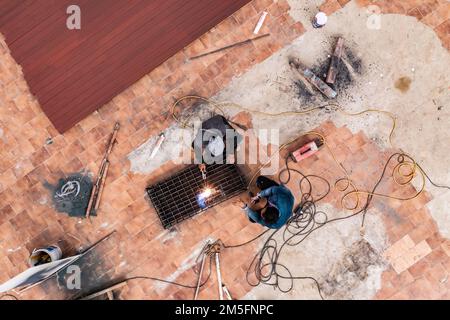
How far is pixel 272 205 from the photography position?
5621 millimetres

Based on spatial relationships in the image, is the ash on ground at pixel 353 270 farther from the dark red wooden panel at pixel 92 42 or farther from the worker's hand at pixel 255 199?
the dark red wooden panel at pixel 92 42

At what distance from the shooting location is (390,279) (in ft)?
20.5

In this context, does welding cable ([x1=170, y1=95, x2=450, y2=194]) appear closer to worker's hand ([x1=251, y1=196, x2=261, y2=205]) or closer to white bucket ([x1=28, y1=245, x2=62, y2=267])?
worker's hand ([x1=251, y1=196, x2=261, y2=205])

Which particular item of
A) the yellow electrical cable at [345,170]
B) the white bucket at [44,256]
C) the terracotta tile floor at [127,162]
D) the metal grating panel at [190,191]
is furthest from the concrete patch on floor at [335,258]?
the white bucket at [44,256]

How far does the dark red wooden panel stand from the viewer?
5.81 m

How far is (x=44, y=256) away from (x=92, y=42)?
138 inches

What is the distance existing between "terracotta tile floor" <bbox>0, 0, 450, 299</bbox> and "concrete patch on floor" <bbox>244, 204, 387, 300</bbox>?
1.96ft

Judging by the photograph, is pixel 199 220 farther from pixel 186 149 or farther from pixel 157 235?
pixel 186 149

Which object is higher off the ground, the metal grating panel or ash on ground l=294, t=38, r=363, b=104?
ash on ground l=294, t=38, r=363, b=104

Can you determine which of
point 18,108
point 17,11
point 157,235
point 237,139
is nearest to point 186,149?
point 237,139

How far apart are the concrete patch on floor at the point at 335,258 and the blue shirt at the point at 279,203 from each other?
2.19ft

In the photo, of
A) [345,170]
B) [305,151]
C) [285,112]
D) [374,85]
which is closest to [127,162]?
[285,112]

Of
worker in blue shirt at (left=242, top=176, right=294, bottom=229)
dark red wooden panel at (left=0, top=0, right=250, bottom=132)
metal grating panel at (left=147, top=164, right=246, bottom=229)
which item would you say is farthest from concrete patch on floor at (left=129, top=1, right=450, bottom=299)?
dark red wooden panel at (left=0, top=0, right=250, bottom=132)
